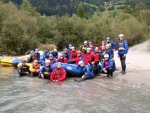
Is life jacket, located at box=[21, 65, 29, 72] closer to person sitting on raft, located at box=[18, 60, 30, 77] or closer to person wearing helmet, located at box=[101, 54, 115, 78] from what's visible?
person sitting on raft, located at box=[18, 60, 30, 77]

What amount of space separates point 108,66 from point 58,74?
227cm

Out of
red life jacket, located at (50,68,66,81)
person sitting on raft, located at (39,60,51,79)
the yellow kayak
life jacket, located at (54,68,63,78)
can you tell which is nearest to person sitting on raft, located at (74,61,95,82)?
red life jacket, located at (50,68,66,81)

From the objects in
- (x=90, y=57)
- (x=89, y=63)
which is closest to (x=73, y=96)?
(x=89, y=63)

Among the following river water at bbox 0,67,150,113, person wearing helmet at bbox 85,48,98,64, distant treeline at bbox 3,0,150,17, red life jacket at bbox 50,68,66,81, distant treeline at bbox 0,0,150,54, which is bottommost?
river water at bbox 0,67,150,113

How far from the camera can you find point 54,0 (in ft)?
365

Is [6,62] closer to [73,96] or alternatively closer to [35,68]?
[35,68]

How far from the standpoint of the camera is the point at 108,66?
11969 mm

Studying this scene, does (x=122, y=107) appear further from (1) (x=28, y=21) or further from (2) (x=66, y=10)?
(2) (x=66, y=10)

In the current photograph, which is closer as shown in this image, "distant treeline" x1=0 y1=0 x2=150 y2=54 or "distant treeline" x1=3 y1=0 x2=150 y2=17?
"distant treeline" x1=0 y1=0 x2=150 y2=54

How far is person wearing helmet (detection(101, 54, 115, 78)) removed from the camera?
39.2 ft

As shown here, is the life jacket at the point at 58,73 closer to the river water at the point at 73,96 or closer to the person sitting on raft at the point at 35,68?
the river water at the point at 73,96

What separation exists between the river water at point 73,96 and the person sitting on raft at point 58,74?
1.01ft

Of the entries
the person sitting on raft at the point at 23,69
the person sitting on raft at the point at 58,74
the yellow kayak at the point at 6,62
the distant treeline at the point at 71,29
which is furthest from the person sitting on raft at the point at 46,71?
the distant treeline at the point at 71,29

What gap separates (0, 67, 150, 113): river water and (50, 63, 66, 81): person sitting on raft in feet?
1.01
